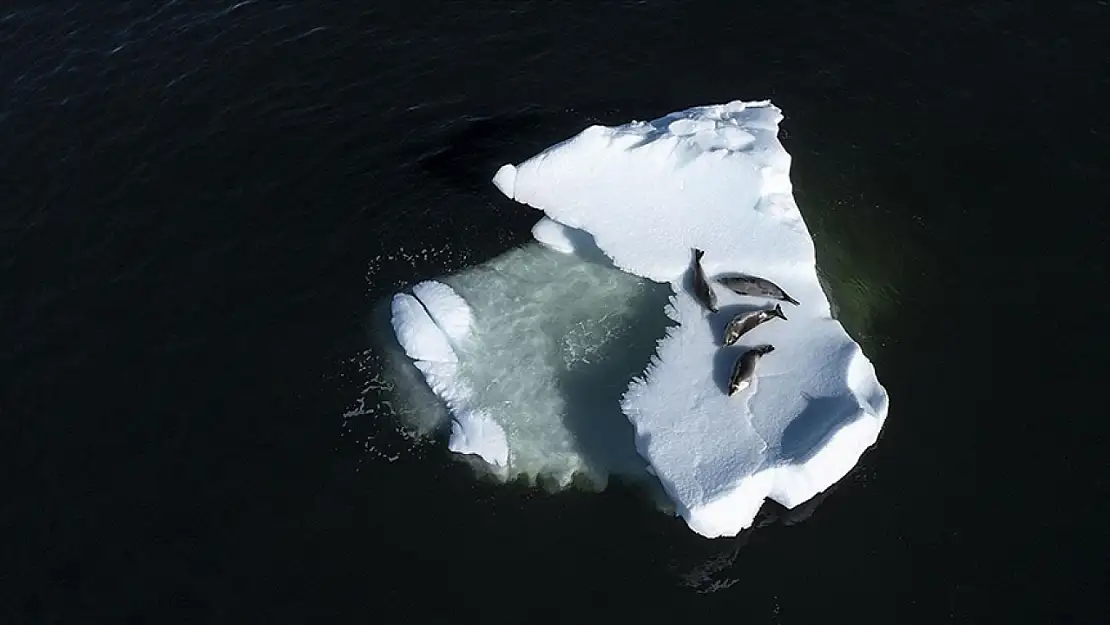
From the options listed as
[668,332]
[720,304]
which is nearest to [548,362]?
[668,332]

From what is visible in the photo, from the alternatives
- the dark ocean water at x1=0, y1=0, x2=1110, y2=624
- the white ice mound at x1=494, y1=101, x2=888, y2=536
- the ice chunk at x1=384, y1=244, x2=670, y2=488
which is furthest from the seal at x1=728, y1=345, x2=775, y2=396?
the dark ocean water at x1=0, y1=0, x2=1110, y2=624

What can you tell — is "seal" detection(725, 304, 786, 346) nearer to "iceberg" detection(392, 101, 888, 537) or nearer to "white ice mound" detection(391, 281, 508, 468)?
"iceberg" detection(392, 101, 888, 537)

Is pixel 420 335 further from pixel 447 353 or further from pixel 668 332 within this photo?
pixel 668 332

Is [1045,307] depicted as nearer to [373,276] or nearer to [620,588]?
[620,588]

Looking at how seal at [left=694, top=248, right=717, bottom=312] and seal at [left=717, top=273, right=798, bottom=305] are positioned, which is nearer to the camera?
seal at [left=717, top=273, right=798, bottom=305]

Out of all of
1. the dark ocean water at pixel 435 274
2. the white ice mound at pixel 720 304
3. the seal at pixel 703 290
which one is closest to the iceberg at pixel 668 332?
the white ice mound at pixel 720 304

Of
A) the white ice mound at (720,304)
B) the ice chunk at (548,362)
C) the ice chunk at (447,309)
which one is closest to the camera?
the white ice mound at (720,304)

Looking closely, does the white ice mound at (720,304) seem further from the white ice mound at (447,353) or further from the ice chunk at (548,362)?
the white ice mound at (447,353)
